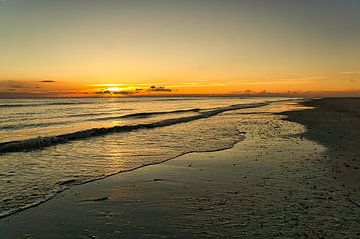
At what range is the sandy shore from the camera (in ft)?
20.2

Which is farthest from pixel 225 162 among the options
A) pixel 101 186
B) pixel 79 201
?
pixel 79 201

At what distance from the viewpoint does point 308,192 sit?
8.47 meters

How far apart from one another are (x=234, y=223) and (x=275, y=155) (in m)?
8.36

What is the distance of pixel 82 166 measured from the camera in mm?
12906

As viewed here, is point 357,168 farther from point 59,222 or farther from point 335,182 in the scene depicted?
point 59,222

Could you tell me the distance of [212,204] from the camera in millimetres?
Answer: 7703

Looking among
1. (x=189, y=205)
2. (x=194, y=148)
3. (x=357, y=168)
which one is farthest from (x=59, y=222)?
(x=194, y=148)

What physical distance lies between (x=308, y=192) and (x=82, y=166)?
8.75 meters

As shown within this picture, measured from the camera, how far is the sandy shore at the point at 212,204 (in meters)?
6.15

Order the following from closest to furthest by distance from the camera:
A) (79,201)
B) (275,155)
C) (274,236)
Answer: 1. (274,236)
2. (79,201)
3. (275,155)

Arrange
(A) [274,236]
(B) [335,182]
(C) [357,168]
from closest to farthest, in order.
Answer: (A) [274,236] < (B) [335,182] < (C) [357,168]

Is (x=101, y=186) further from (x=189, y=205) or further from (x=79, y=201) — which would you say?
(x=189, y=205)

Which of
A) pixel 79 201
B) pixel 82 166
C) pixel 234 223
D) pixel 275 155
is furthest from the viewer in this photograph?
pixel 275 155

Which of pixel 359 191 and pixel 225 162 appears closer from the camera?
pixel 359 191
